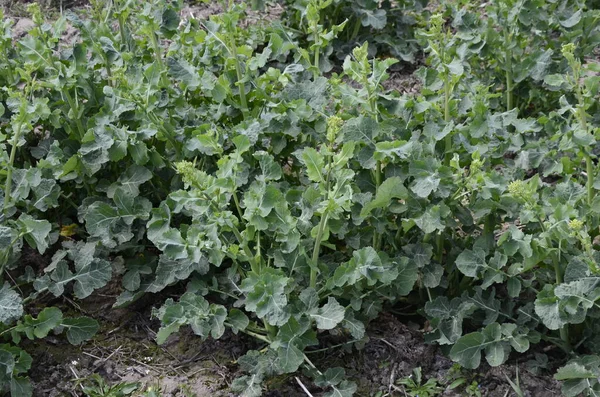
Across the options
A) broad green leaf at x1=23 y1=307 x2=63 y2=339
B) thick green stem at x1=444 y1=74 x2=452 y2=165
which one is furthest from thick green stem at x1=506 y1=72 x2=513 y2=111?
broad green leaf at x1=23 y1=307 x2=63 y2=339

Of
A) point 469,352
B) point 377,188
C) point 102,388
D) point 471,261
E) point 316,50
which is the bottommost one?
point 102,388

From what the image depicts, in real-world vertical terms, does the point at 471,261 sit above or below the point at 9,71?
below

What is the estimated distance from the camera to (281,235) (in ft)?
10.3

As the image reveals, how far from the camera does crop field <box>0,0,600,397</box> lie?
3059mm

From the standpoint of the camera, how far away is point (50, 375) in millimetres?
3293

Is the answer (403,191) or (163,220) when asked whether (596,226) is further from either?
(163,220)

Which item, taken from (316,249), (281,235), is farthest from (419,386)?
(281,235)

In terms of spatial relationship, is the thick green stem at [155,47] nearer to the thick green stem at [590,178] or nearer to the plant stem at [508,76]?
the plant stem at [508,76]

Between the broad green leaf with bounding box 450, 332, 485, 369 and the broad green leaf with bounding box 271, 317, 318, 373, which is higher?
the broad green leaf with bounding box 271, 317, 318, 373

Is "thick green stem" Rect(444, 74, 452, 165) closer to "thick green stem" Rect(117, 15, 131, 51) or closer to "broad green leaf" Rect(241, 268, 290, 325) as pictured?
"broad green leaf" Rect(241, 268, 290, 325)

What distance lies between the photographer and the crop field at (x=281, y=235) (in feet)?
10.0

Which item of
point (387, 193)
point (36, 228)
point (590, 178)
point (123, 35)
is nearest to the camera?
point (387, 193)

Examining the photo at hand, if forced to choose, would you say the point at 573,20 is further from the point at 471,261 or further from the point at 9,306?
the point at 9,306

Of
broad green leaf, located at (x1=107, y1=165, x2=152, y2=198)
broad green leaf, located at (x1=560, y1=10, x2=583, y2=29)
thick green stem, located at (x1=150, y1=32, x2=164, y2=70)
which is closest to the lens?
broad green leaf, located at (x1=107, y1=165, x2=152, y2=198)
